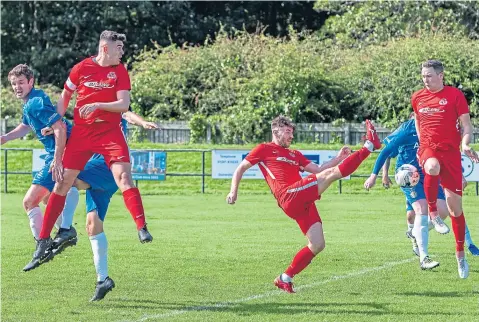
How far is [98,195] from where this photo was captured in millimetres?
10656

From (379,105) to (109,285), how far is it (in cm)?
2457

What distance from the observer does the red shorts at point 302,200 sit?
10.6 m

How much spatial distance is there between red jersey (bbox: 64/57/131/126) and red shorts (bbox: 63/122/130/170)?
0.24ft

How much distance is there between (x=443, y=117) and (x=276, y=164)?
6.71 ft

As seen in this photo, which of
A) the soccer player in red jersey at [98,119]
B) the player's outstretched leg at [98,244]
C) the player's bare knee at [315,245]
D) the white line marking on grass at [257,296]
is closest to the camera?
the white line marking on grass at [257,296]

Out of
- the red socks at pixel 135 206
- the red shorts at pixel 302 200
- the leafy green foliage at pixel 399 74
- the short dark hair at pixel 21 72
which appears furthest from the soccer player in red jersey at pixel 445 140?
the leafy green foliage at pixel 399 74

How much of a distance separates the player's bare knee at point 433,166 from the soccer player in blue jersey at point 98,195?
9.99 feet

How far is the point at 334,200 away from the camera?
84.1 feet

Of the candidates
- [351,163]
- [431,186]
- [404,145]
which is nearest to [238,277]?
[351,163]

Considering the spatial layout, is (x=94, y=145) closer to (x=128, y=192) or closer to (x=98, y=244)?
(x=128, y=192)

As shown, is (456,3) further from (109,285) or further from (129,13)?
(109,285)

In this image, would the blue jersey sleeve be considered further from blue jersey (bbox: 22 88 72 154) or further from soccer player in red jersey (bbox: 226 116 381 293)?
soccer player in red jersey (bbox: 226 116 381 293)

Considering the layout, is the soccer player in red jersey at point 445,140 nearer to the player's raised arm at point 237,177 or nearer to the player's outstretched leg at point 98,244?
the player's raised arm at point 237,177

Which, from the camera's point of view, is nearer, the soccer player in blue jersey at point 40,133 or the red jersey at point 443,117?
the soccer player in blue jersey at point 40,133
